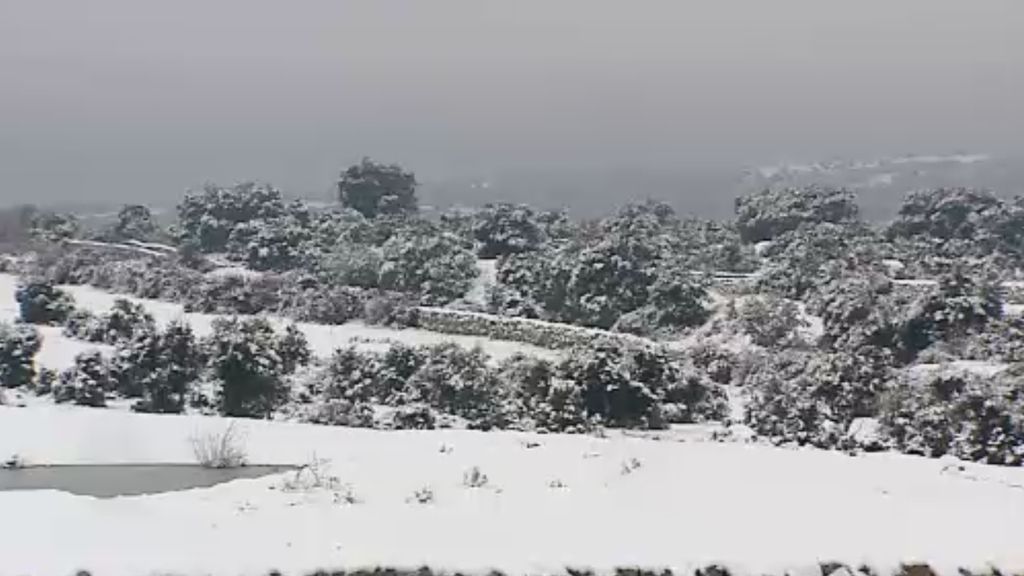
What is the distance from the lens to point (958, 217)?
34625 mm

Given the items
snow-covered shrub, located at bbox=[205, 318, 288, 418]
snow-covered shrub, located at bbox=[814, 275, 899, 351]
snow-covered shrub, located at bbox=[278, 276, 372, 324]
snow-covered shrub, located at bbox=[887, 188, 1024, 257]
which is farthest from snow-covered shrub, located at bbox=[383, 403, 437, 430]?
snow-covered shrub, located at bbox=[887, 188, 1024, 257]

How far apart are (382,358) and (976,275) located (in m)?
11.5

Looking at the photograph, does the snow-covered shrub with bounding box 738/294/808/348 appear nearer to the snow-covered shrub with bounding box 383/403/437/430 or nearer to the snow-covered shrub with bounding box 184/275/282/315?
the snow-covered shrub with bounding box 383/403/437/430

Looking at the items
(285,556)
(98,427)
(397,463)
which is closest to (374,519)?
(285,556)

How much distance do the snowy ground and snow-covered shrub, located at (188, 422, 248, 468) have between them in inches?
308

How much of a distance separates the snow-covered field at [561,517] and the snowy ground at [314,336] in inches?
453

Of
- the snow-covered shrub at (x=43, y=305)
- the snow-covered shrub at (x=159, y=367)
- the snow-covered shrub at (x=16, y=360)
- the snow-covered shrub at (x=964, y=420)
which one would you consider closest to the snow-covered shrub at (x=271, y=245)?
the snow-covered shrub at (x=43, y=305)

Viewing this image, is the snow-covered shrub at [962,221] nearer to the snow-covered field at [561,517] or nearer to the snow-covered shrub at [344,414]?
the snow-covered shrub at [344,414]

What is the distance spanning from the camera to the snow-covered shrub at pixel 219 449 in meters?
9.97

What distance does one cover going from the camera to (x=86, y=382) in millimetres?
15664

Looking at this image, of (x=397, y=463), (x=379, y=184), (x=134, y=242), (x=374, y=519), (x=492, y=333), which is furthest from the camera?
(x=379, y=184)

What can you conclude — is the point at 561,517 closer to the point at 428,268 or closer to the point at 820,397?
the point at 820,397

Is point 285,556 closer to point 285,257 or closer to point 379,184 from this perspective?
point 285,257

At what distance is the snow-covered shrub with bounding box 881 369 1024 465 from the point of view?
12141mm
